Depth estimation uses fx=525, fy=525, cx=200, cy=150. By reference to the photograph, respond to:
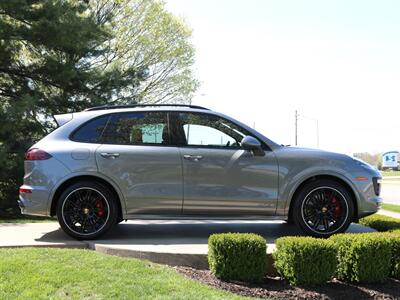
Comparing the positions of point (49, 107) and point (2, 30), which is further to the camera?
point (49, 107)

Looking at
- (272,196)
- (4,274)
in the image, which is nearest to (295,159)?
(272,196)

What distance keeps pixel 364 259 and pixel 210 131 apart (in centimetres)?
262

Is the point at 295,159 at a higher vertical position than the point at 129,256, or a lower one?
higher

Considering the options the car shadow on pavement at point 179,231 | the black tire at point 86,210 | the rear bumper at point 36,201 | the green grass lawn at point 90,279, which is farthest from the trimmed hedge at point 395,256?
the rear bumper at point 36,201

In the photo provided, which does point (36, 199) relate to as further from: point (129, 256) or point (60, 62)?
point (60, 62)

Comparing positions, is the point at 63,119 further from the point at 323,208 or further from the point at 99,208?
the point at 323,208

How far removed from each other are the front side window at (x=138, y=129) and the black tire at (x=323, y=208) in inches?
76.0

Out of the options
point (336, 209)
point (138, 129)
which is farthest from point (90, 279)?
point (336, 209)

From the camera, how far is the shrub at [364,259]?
5.27 metres

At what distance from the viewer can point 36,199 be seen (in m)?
6.67

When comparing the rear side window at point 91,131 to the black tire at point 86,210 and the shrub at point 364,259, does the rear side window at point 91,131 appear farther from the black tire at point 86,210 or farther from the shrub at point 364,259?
the shrub at point 364,259

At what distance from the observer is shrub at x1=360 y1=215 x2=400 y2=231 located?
7.35m

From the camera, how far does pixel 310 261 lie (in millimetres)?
5129

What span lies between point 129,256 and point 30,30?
10322mm
